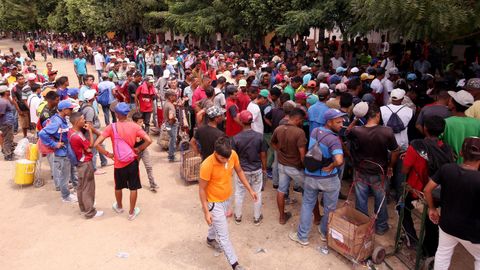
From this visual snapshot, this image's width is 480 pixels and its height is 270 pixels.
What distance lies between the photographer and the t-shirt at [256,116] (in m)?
6.62

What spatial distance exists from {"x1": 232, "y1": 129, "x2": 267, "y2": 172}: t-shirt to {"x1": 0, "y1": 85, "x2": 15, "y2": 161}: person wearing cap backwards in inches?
233

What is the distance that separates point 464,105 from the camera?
536 centimetres

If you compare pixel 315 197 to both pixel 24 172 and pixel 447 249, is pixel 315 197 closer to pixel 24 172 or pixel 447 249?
pixel 447 249

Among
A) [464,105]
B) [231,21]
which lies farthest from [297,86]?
[231,21]

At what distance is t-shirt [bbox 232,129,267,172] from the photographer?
18.2 ft

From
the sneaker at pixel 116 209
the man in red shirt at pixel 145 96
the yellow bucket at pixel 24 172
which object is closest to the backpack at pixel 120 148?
the sneaker at pixel 116 209

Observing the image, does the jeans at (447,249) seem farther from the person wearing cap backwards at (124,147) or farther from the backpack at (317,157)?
the person wearing cap backwards at (124,147)

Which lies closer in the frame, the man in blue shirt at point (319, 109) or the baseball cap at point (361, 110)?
the baseball cap at point (361, 110)

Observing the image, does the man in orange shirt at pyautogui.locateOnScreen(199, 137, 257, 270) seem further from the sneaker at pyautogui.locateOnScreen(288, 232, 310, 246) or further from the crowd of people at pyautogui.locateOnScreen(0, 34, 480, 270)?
the sneaker at pyautogui.locateOnScreen(288, 232, 310, 246)

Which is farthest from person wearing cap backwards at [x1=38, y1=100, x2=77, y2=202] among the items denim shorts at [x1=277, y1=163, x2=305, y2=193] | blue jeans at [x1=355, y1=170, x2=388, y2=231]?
blue jeans at [x1=355, y1=170, x2=388, y2=231]

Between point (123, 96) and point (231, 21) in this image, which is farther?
point (231, 21)

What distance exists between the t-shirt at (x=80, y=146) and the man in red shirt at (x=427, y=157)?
4579mm

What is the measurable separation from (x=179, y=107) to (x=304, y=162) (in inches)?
189

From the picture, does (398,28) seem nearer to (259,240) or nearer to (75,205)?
(259,240)
